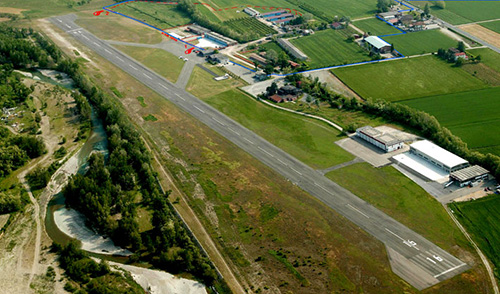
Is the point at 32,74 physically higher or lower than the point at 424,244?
higher

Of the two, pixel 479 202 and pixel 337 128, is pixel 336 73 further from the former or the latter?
pixel 479 202

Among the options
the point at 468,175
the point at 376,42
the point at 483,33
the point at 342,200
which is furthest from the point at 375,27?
the point at 342,200

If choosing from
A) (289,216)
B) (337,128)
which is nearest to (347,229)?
(289,216)

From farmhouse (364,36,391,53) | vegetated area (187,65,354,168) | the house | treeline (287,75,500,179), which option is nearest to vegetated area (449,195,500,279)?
treeline (287,75,500,179)

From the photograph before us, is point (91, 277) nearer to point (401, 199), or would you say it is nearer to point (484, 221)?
point (401, 199)

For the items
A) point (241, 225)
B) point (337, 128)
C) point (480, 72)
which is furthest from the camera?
point (480, 72)

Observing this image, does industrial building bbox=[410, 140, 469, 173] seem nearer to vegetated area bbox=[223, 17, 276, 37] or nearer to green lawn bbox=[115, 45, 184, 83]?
green lawn bbox=[115, 45, 184, 83]
